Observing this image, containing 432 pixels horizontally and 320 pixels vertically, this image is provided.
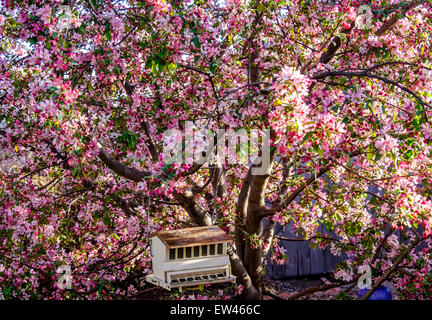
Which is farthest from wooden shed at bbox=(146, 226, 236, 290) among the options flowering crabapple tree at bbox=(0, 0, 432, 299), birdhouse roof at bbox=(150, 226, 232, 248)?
flowering crabapple tree at bbox=(0, 0, 432, 299)

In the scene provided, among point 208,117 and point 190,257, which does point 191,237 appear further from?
point 208,117

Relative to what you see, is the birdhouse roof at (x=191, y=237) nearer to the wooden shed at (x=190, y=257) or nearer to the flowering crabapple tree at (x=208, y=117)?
the wooden shed at (x=190, y=257)

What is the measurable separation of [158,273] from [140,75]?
→ 2.18 metres

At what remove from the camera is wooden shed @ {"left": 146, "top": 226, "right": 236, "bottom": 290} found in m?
3.38

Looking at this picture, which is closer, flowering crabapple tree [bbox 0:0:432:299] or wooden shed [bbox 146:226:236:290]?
wooden shed [bbox 146:226:236:290]

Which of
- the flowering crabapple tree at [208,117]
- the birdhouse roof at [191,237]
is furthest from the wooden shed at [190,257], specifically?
the flowering crabapple tree at [208,117]

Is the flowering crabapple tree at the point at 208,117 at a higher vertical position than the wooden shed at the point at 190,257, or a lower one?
higher

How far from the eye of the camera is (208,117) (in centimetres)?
390

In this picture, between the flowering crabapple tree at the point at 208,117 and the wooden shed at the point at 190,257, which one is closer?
the wooden shed at the point at 190,257

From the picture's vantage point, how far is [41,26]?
3684 mm

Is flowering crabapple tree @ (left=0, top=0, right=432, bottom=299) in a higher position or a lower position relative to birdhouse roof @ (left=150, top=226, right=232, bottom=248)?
higher

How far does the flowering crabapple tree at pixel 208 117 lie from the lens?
3707 millimetres

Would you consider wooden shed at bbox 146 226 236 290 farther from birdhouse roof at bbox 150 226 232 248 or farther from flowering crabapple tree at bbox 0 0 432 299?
flowering crabapple tree at bbox 0 0 432 299
